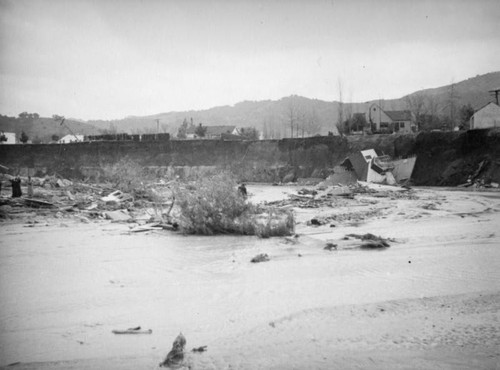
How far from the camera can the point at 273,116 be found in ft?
506

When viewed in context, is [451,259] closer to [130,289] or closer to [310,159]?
[130,289]

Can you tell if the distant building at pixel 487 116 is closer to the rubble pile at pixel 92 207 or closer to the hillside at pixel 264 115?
the rubble pile at pixel 92 207

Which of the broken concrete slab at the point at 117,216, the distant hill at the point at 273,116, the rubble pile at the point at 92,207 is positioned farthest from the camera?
the distant hill at the point at 273,116

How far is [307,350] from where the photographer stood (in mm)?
4691

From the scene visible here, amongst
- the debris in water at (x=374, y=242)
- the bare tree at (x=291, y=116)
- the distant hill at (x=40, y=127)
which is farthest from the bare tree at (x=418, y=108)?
the distant hill at (x=40, y=127)

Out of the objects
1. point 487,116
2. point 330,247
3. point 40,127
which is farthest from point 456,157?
point 40,127

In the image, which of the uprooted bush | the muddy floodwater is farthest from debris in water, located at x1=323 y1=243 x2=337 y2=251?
the uprooted bush

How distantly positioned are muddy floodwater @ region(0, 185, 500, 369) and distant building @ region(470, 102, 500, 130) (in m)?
31.4

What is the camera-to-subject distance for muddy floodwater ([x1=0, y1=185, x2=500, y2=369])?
15.2ft

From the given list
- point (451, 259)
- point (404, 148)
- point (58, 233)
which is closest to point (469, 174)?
point (404, 148)

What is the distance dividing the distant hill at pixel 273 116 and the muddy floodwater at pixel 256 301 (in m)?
77.6

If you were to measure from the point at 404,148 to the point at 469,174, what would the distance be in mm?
5978

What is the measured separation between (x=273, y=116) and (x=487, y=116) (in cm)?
11780

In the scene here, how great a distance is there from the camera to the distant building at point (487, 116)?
1501 inches
